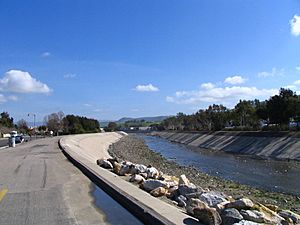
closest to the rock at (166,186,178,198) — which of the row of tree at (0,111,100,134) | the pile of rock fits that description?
the pile of rock

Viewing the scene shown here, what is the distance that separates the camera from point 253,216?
25.7 feet

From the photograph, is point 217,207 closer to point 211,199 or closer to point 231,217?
point 211,199

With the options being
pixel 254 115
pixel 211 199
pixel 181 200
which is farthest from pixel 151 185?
pixel 254 115

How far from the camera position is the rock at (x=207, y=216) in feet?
23.6

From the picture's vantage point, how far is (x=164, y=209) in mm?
8398

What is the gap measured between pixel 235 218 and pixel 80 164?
1248 cm

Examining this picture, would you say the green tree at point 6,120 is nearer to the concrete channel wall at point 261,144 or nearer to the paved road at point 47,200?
the concrete channel wall at point 261,144

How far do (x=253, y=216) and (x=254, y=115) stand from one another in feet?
285

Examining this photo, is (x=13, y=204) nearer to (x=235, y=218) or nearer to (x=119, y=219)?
(x=119, y=219)

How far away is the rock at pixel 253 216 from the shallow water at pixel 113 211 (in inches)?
78.3

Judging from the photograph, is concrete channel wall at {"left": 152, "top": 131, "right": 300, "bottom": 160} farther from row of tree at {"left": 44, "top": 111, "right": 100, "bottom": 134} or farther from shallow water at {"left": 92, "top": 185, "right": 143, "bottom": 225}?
row of tree at {"left": 44, "top": 111, "right": 100, "bottom": 134}

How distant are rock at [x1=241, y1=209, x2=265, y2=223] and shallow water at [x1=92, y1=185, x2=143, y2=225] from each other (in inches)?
78.3

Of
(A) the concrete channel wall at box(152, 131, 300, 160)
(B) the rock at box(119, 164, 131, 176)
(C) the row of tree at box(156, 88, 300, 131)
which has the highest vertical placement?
(C) the row of tree at box(156, 88, 300, 131)

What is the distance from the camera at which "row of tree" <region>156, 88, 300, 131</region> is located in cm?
6881
